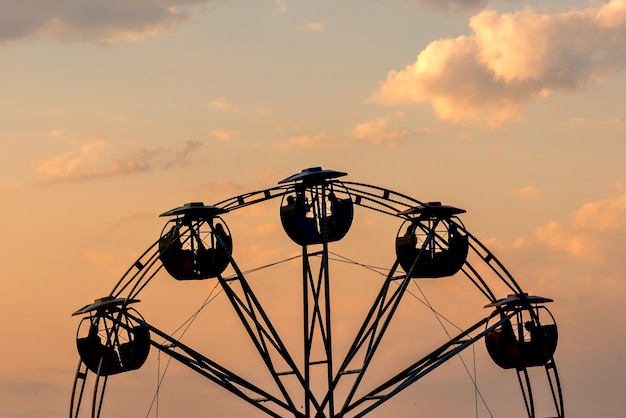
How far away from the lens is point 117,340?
79.4 m

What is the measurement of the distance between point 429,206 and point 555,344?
1027 cm

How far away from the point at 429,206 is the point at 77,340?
17416 mm

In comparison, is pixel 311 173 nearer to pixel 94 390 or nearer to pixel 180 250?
pixel 180 250

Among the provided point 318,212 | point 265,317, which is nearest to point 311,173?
point 318,212

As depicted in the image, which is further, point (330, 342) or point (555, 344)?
point (555, 344)

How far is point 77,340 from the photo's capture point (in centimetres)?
8050

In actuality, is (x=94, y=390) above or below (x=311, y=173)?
below

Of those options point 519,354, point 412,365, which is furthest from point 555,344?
point 412,365

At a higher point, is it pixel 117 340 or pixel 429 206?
pixel 429 206

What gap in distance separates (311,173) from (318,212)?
2.02m

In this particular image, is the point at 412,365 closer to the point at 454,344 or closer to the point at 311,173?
the point at 454,344

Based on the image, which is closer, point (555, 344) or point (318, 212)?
point (318, 212)

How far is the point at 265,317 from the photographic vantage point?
78688 mm

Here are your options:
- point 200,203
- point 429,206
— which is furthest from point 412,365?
point 200,203
